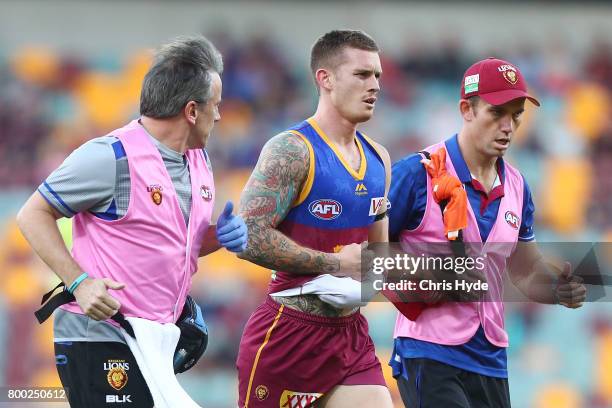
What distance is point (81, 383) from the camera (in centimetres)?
451

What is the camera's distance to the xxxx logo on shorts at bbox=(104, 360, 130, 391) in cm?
451

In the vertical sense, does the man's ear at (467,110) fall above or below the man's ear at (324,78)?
below

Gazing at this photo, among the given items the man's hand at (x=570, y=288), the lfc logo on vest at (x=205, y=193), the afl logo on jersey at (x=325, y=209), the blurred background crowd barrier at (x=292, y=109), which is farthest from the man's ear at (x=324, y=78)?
the blurred background crowd barrier at (x=292, y=109)

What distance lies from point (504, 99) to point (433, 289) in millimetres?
1081

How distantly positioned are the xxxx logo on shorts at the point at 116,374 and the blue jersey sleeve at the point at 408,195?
174cm

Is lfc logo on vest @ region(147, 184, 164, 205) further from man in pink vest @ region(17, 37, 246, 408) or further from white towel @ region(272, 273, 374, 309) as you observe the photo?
white towel @ region(272, 273, 374, 309)

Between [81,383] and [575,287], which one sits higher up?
[575,287]

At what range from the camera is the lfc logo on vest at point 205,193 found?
493cm

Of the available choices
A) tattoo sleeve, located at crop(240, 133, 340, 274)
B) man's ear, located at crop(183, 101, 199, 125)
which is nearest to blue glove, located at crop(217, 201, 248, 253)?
tattoo sleeve, located at crop(240, 133, 340, 274)

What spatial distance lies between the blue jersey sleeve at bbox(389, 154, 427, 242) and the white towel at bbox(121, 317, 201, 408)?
5.09ft

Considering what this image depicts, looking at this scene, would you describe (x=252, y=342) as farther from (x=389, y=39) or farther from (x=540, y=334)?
(x=389, y=39)

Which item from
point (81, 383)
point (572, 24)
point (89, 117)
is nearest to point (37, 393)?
point (81, 383)

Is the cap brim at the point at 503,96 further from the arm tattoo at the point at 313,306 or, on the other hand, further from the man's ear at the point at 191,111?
the man's ear at the point at 191,111

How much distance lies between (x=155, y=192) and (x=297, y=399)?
53.6 inches
